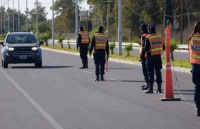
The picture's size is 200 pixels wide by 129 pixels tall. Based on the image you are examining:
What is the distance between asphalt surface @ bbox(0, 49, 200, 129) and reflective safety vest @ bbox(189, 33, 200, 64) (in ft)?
3.71

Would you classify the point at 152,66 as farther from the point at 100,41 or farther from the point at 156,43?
the point at 100,41

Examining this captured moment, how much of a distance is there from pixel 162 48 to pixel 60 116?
5.55 metres

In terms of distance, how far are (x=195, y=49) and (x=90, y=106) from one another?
3.03 m

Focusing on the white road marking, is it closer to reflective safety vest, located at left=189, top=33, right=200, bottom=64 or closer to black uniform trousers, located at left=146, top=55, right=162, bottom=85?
reflective safety vest, located at left=189, top=33, right=200, bottom=64

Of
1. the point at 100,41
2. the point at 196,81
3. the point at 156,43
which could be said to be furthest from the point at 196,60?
the point at 100,41

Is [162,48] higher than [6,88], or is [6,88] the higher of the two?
[162,48]

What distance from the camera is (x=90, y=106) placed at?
14.3m

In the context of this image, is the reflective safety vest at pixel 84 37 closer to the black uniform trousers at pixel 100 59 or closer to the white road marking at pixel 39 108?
the black uniform trousers at pixel 100 59

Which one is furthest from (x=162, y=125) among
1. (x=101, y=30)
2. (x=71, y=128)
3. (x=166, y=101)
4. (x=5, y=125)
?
(x=101, y=30)

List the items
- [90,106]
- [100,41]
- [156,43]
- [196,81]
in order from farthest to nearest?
[100,41] < [156,43] < [90,106] < [196,81]

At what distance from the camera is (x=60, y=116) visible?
12.6 meters

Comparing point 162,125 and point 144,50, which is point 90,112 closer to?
point 162,125

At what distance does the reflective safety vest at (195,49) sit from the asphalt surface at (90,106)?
1132mm

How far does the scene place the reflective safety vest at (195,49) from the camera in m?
12.4
